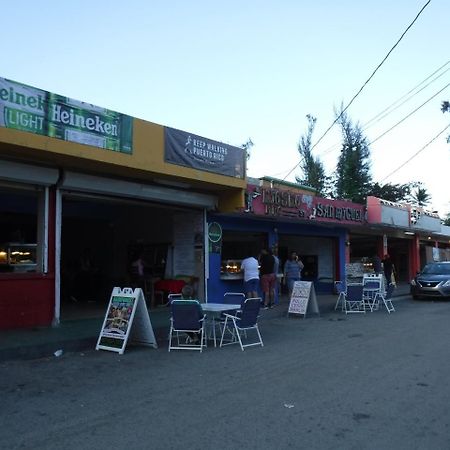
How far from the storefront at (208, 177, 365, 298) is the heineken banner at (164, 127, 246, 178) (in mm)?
1331

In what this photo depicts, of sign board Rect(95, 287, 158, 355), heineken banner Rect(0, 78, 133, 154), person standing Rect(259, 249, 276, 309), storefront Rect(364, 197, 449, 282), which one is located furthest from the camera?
storefront Rect(364, 197, 449, 282)

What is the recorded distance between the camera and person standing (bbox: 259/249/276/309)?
1552 cm

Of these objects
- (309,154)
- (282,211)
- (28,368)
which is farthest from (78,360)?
(309,154)

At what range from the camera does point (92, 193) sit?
469 inches

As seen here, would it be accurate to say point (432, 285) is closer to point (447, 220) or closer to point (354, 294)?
point (354, 294)

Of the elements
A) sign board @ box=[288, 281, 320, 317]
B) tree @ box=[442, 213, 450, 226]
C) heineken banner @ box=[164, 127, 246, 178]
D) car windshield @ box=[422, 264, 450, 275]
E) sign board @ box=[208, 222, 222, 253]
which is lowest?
sign board @ box=[288, 281, 320, 317]

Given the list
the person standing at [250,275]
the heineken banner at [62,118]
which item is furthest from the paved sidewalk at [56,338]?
the heineken banner at [62,118]

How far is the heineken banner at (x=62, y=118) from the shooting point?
927cm

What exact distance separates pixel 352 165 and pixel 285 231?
2497 centimetres

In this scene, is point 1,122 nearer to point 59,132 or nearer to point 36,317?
point 59,132

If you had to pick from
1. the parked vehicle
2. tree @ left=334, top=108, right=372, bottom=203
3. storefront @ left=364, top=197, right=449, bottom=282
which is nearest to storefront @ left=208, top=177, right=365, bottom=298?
storefront @ left=364, top=197, right=449, bottom=282

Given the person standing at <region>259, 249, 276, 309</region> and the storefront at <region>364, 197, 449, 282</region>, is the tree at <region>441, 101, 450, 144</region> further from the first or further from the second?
the person standing at <region>259, 249, 276, 309</region>

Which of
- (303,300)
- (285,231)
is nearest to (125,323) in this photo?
(303,300)

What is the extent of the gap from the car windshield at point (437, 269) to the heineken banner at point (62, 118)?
14.6 meters
